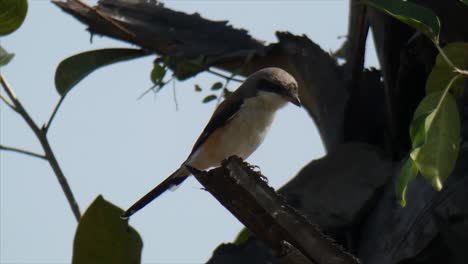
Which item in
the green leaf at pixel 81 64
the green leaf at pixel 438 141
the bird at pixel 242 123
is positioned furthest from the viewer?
the bird at pixel 242 123

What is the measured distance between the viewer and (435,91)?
144 inches

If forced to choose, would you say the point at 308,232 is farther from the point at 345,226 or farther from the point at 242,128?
the point at 242,128

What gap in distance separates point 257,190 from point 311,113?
217cm

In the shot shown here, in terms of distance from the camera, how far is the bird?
5.40 meters

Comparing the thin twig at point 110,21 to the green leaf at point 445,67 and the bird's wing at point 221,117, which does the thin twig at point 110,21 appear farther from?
the green leaf at point 445,67

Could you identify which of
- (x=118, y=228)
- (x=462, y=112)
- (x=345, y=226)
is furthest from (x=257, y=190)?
(x=462, y=112)

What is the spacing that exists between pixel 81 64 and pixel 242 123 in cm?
82

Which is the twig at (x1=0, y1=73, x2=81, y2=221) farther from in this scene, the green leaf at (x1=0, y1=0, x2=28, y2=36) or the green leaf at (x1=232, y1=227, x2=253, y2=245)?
the green leaf at (x1=232, y1=227, x2=253, y2=245)

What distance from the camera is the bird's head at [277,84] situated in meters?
5.42

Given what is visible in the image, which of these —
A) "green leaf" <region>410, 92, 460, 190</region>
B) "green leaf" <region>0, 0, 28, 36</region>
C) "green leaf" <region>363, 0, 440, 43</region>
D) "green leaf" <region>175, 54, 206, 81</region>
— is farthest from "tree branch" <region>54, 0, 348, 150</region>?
"green leaf" <region>410, 92, 460, 190</region>

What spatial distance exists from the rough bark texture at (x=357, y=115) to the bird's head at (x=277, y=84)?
3.3 inches

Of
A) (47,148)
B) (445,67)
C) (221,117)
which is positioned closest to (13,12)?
(47,148)

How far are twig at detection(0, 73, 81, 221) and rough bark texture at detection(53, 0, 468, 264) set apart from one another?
30.7 inches

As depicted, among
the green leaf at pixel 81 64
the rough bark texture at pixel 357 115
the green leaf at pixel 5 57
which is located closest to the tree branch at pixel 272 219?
the rough bark texture at pixel 357 115
